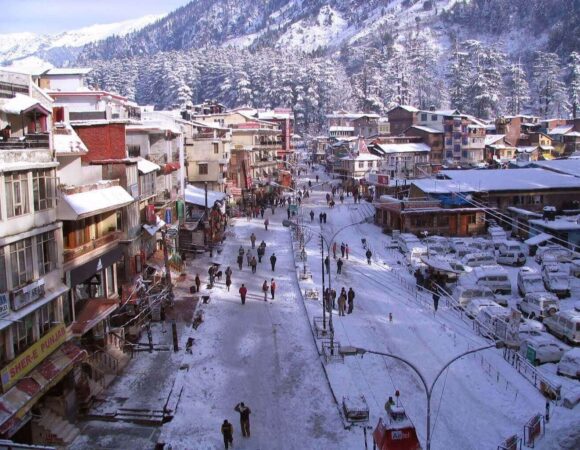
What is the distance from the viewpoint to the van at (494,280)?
115 ft

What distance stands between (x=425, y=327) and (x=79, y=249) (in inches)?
612

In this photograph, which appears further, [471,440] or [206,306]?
[206,306]

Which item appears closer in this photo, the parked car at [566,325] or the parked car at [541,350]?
the parked car at [541,350]

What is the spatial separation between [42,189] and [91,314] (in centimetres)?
523

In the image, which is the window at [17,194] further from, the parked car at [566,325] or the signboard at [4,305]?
the parked car at [566,325]

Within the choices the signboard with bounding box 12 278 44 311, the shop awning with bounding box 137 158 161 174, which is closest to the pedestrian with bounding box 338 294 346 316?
the shop awning with bounding box 137 158 161 174

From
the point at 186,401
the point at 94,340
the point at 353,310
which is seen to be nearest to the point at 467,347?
the point at 353,310

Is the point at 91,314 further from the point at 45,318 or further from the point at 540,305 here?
the point at 540,305

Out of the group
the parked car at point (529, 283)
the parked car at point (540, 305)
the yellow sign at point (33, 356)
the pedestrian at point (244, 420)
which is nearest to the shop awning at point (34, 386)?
the yellow sign at point (33, 356)

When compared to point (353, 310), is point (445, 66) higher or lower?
higher

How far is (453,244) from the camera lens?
151 ft

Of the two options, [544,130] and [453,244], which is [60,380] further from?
[544,130]

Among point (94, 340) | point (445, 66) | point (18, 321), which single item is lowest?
point (94, 340)

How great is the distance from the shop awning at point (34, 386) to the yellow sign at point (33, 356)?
181 mm
